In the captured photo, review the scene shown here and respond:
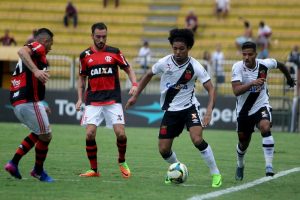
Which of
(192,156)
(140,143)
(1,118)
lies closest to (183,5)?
(1,118)

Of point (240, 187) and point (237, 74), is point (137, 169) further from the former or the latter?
point (240, 187)

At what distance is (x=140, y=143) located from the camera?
2091 cm

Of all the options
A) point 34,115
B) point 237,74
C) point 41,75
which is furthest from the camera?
point 237,74

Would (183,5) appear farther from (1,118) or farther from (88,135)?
(88,135)

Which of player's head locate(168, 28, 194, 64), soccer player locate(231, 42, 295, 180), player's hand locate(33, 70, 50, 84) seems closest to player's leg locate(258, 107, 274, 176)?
soccer player locate(231, 42, 295, 180)

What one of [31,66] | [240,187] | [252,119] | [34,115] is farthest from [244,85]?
[31,66]

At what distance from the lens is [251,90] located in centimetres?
1385

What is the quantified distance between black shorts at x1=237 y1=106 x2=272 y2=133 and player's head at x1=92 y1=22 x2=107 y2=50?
2450mm

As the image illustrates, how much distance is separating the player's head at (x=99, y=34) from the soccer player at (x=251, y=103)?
208 cm

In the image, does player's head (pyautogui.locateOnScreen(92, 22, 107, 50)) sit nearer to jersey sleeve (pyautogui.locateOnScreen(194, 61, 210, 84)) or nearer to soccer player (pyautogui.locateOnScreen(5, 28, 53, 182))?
soccer player (pyautogui.locateOnScreen(5, 28, 53, 182))

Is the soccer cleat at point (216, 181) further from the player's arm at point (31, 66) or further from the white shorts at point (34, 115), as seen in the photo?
the player's arm at point (31, 66)

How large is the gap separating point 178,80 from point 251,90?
1.60 meters

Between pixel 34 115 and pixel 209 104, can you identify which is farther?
pixel 34 115

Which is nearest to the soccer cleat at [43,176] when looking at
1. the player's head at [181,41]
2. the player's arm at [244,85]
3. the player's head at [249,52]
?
the player's head at [181,41]
